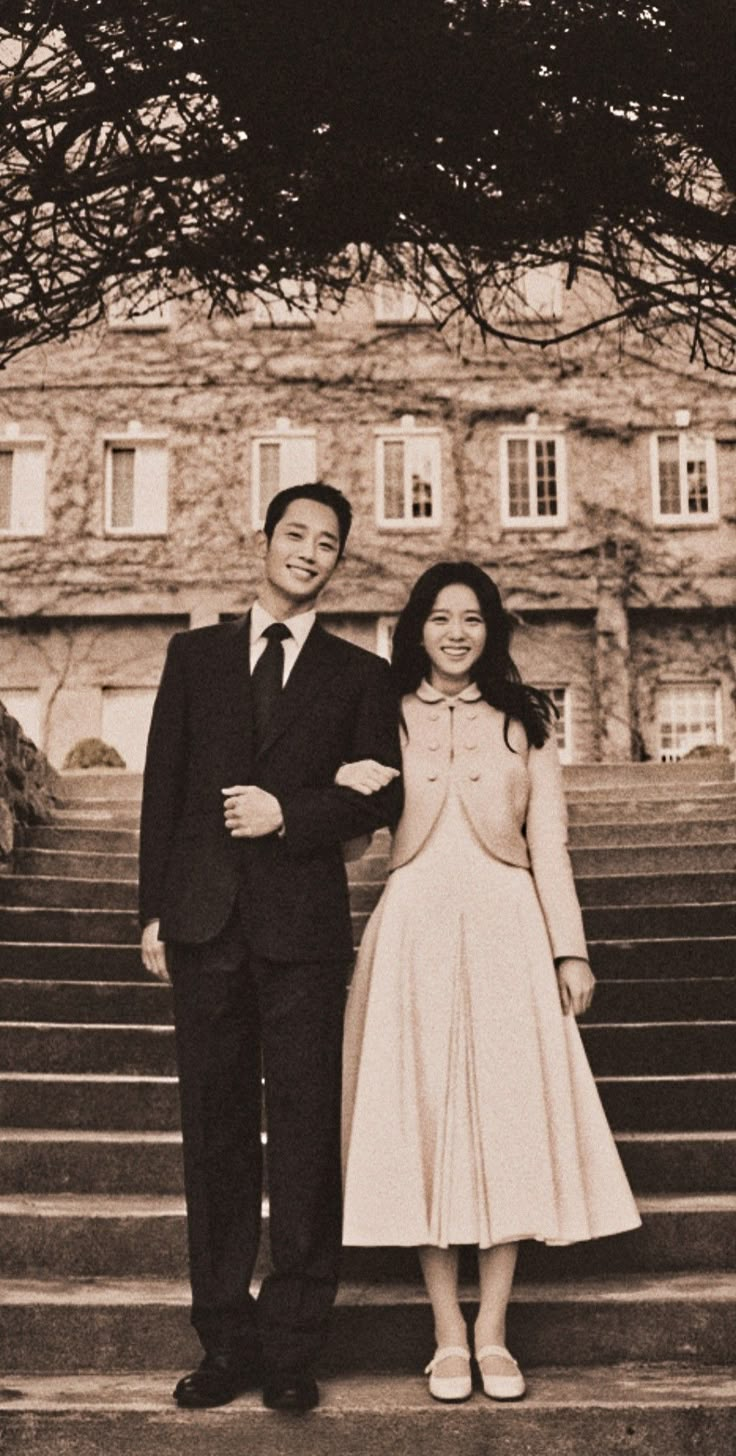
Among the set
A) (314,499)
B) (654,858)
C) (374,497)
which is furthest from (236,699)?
(374,497)

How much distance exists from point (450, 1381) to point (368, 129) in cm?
281

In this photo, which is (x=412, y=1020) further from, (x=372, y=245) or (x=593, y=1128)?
(x=372, y=245)

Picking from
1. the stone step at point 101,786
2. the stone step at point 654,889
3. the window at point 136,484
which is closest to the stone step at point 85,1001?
the stone step at point 654,889

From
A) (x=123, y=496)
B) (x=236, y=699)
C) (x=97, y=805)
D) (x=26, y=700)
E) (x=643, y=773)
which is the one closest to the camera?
(x=236, y=699)

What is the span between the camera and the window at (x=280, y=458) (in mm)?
18438

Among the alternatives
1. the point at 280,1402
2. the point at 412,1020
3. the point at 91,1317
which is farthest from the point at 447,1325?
the point at 91,1317

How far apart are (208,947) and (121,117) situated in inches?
79.2

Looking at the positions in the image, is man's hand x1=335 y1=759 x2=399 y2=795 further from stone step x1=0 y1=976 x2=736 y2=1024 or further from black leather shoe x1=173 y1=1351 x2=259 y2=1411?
stone step x1=0 y1=976 x2=736 y2=1024

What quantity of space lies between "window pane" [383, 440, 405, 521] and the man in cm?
1532

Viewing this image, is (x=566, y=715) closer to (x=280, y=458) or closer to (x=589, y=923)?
(x=280, y=458)

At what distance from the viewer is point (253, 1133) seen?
10.1 feet

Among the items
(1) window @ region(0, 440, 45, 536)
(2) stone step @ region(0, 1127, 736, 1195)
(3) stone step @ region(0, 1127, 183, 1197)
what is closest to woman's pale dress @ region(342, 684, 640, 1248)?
(2) stone step @ region(0, 1127, 736, 1195)

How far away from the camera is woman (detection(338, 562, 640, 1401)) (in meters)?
3.01

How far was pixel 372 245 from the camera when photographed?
431cm
